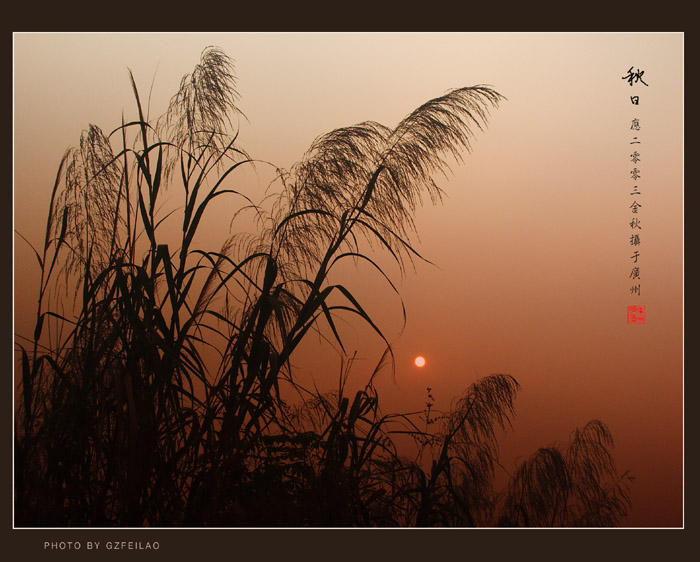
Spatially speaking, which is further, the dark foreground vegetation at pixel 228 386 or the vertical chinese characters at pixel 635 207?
the vertical chinese characters at pixel 635 207

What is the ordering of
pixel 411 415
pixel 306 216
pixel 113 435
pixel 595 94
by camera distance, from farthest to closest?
1. pixel 595 94
2. pixel 411 415
3. pixel 306 216
4. pixel 113 435

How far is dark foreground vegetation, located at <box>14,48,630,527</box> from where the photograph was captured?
1519mm

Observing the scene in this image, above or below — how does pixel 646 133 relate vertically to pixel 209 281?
above

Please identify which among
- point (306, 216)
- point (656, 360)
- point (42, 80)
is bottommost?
point (656, 360)

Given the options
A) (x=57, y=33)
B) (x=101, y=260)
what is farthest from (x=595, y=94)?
(x=57, y=33)

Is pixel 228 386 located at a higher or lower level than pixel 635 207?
lower

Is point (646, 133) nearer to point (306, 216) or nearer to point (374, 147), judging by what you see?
point (374, 147)

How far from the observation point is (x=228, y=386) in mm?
1546

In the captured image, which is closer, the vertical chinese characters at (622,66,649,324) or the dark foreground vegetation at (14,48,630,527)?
the dark foreground vegetation at (14,48,630,527)

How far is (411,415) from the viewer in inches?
88.3

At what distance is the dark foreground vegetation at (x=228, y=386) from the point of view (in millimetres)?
1519

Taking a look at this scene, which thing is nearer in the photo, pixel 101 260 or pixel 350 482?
pixel 350 482

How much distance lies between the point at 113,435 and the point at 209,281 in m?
0.45

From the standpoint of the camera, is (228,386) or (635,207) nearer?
(228,386)
